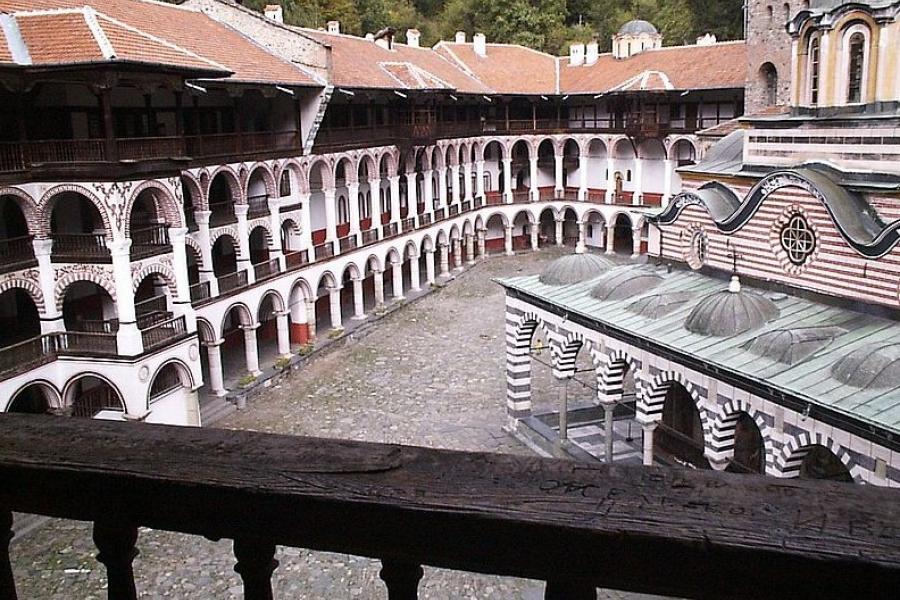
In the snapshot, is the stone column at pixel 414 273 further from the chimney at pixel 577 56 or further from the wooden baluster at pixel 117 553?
the wooden baluster at pixel 117 553

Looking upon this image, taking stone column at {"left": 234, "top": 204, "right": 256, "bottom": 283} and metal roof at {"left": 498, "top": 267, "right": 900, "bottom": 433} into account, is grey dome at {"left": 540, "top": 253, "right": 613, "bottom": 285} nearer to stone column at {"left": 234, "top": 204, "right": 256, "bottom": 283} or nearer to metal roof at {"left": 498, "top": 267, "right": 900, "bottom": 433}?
metal roof at {"left": 498, "top": 267, "right": 900, "bottom": 433}

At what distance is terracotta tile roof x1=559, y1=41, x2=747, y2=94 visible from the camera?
40562 mm

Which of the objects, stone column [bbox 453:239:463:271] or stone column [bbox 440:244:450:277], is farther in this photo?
stone column [bbox 453:239:463:271]

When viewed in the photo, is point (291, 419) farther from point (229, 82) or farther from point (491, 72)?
point (491, 72)

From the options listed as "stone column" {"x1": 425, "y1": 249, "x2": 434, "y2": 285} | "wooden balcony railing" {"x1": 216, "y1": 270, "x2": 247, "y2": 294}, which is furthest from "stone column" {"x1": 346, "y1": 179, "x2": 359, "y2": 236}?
"wooden balcony railing" {"x1": 216, "y1": 270, "x2": 247, "y2": 294}

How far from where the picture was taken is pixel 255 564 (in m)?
2.03

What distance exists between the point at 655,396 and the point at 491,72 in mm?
33450

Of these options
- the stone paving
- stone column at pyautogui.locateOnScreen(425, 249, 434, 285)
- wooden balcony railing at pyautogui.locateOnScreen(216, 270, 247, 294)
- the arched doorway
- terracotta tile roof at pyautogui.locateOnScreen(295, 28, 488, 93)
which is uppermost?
terracotta tile roof at pyautogui.locateOnScreen(295, 28, 488, 93)

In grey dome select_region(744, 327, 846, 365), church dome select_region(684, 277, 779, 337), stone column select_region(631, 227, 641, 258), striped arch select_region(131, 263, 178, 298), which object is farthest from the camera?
stone column select_region(631, 227, 641, 258)

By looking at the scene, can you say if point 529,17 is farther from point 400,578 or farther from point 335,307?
point 400,578

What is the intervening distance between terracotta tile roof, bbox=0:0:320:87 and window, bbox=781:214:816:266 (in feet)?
46.1

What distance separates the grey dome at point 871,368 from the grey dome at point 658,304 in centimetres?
443

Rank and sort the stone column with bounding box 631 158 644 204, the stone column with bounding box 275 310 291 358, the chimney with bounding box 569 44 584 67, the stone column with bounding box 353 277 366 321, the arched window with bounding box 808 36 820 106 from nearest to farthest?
1. the arched window with bounding box 808 36 820 106
2. the stone column with bounding box 275 310 291 358
3. the stone column with bounding box 353 277 366 321
4. the stone column with bounding box 631 158 644 204
5. the chimney with bounding box 569 44 584 67

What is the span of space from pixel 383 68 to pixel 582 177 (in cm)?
1493
